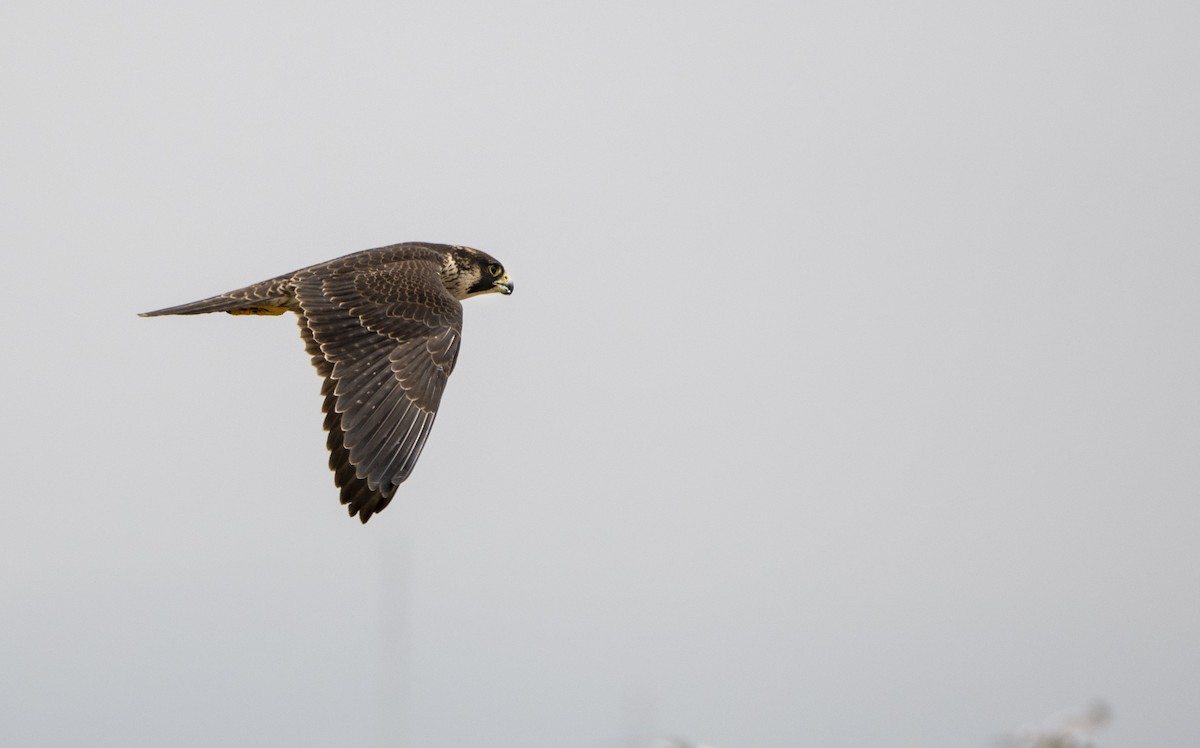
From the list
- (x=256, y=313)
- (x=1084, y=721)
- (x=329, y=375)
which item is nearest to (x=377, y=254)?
(x=256, y=313)

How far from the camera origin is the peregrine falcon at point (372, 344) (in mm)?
6547

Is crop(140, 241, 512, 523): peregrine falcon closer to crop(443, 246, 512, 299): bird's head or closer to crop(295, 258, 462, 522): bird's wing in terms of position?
crop(295, 258, 462, 522): bird's wing

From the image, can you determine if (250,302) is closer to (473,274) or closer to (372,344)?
(372,344)

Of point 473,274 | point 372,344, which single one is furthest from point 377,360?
point 473,274

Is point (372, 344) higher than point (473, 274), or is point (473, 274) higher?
Answer: point (473, 274)

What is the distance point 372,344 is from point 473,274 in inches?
81.9

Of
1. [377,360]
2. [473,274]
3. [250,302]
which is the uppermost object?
[473,274]

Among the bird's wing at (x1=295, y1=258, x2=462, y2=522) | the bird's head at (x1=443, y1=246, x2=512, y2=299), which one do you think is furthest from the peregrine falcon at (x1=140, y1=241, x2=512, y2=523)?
the bird's head at (x1=443, y1=246, x2=512, y2=299)

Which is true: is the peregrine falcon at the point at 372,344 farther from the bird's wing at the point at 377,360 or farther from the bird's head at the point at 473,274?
the bird's head at the point at 473,274

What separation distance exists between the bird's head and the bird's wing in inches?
31.4

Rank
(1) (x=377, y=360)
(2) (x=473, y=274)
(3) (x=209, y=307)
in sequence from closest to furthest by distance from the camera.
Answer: (1) (x=377, y=360) < (3) (x=209, y=307) < (2) (x=473, y=274)

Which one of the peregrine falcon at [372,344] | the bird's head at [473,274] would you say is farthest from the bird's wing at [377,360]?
the bird's head at [473,274]

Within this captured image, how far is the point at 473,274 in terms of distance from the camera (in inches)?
363

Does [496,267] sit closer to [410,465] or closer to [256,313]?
[256,313]
